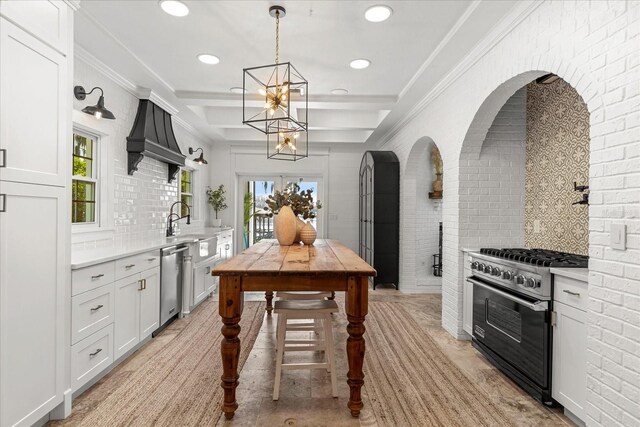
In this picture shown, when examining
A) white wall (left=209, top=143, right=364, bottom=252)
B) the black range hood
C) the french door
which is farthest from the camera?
the french door

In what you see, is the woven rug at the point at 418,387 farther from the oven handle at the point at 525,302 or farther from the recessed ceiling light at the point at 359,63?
the recessed ceiling light at the point at 359,63

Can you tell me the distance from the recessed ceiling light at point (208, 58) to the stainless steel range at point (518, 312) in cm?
307

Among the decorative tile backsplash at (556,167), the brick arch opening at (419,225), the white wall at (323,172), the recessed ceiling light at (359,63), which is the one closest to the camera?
the decorative tile backsplash at (556,167)

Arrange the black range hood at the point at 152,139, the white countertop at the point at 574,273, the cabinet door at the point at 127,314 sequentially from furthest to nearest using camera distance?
the black range hood at the point at 152,139
the cabinet door at the point at 127,314
the white countertop at the point at 574,273

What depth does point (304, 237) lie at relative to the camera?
3.30m

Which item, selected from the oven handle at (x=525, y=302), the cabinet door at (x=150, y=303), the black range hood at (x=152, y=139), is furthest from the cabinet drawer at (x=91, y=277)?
the oven handle at (x=525, y=302)

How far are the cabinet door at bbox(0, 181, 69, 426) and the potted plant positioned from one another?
4.42 meters

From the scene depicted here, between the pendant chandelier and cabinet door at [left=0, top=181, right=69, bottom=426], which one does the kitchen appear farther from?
the pendant chandelier

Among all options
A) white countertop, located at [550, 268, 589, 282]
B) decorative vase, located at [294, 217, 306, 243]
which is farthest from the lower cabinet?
white countertop, located at [550, 268, 589, 282]

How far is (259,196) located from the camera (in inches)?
283

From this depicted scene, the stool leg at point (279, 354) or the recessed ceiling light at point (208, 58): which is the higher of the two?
the recessed ceiling light at point (208, 58)

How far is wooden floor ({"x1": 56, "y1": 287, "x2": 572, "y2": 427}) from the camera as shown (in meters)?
2.10

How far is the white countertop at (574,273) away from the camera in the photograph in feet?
6.58

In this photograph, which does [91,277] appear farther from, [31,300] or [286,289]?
[286,289]
